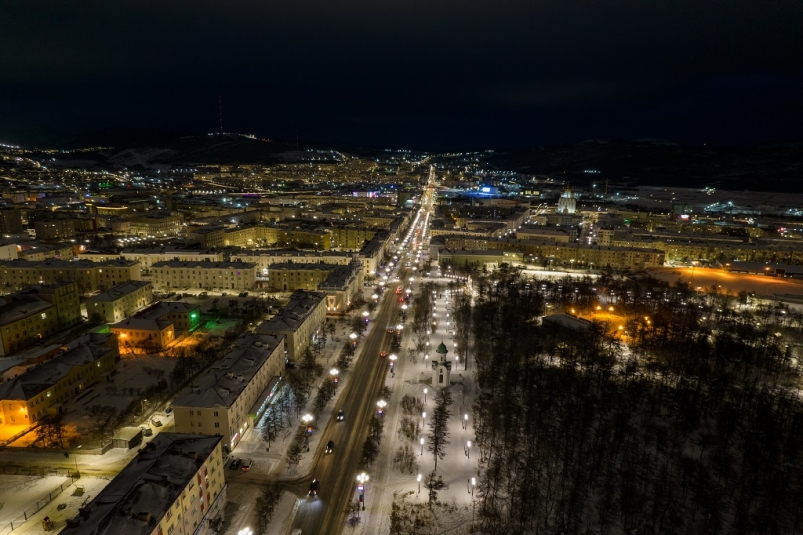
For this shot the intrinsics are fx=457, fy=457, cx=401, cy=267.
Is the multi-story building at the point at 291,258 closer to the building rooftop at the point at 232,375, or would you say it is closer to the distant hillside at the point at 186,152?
the building rooftop at the point at 232,375

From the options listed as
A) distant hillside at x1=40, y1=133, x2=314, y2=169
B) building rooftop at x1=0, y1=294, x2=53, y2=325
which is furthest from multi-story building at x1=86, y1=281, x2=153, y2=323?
distant hillside at x1=40, y1=133, x2=314, y2=169

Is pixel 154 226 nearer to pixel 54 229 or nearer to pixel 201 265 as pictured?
pixel 54 229

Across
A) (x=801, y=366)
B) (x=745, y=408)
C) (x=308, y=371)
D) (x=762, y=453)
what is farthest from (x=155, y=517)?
(x=801, y=366)

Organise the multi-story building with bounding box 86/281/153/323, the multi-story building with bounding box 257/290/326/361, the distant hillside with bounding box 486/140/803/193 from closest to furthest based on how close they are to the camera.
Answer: the multi-story building with bounding box 257/290/326/361
the multi-story building with bounding box 86/281/153/323
the distant hillside with bounding box 486/140/803/193

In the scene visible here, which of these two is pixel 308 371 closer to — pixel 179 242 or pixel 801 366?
pixel 801 366

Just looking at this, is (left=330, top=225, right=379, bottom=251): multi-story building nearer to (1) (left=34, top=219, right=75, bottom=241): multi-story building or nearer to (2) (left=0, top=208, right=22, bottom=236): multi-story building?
(1) (left=34, top=219, right=75, bottom=241): multi-story building

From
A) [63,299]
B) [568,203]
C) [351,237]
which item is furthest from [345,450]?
[568,203]
